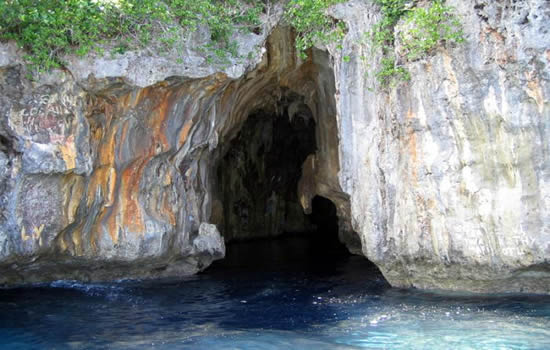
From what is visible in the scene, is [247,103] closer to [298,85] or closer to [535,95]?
Result: [298,85]

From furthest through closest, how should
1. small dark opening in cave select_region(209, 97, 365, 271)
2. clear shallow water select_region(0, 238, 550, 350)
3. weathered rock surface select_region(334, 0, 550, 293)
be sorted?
small dark opening in cave select_region(209, 97, 365, 271)
weathered rock surface select_region(334, 0, 550, 293)
clear shallow water select_region(0, 238, 550, 350)

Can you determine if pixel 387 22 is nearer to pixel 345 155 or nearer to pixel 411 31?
pixel 411 31

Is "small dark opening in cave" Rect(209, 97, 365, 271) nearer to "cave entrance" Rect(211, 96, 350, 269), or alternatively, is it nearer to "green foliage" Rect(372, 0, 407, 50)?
"cave entrance" Rect(211, 96, 350, 269)

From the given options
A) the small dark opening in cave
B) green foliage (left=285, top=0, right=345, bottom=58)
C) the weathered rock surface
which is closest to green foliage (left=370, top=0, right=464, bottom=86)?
the weathered rock surface

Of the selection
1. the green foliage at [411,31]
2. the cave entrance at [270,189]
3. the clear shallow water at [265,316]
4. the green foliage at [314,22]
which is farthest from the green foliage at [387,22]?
the cave entrance at [270,189]

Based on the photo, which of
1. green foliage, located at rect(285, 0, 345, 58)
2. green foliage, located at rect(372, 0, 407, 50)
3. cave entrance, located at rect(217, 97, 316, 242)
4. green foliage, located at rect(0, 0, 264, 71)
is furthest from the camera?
cave entrance, located at rect(217, 97, 316, 242)

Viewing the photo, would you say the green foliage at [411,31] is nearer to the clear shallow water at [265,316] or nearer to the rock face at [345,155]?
the rock face at [345,155]

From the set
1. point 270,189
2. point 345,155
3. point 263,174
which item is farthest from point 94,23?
point 270,189

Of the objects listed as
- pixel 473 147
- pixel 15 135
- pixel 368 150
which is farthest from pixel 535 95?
pixel 15 135

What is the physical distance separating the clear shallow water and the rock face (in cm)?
83

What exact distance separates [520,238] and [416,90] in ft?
10.5

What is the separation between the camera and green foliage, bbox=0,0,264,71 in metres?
9.84

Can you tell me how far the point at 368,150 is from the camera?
10742 millimetres

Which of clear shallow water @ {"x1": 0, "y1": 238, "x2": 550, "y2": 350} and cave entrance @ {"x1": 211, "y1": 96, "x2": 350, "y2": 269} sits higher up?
cave entrance @ {"x1": 211, "y1": 96, "x2": 350, "y2": 269}
